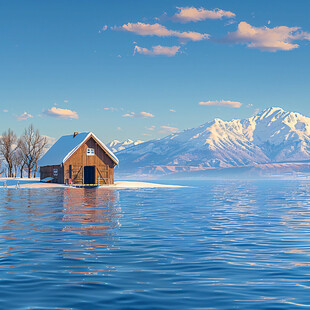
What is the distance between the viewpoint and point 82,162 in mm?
71250

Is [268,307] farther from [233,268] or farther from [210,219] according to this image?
[210,219]

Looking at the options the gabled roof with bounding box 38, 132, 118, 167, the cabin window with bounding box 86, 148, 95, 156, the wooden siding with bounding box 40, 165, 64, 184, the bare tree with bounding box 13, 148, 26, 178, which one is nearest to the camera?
the gabled roof with bounding box 38, 132, 118, 167

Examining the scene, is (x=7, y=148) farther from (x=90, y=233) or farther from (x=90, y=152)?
(x=90, y=233)

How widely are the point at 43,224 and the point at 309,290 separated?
14097mm

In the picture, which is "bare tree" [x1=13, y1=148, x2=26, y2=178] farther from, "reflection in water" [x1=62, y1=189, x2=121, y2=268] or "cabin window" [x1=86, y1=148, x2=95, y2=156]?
"reflection in water" [x1=62, y1=189, x2=121, y2=268]

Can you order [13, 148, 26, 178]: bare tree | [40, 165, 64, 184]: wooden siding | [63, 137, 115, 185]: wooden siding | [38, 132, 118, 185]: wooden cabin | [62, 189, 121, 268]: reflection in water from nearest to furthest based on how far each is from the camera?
[62, 189, 121, 268]: reflection in water < [38, 132, 118, 185]: wooden cabin < [63, 137, 115, 185]: wooden siding < [40, 165, 64, 184]: wooden siding < [13, 148, 26, 178]: bare tree

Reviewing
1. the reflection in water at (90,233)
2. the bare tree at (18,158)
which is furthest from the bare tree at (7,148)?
the reflection in water at (90,233)

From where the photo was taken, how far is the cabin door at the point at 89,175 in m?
73.1

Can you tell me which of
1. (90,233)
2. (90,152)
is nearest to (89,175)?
(90,152)

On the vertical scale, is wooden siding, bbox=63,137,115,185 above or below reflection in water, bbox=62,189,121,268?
above

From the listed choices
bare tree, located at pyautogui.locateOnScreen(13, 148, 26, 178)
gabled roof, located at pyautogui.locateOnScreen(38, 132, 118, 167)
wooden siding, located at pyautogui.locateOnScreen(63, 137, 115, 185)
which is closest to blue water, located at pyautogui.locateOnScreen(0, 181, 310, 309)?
gabled roof, located at pyautogui.locateOnScreen(38, 132, 118, 167)

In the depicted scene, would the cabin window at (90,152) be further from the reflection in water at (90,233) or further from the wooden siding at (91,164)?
the reflection in water at (90,233)

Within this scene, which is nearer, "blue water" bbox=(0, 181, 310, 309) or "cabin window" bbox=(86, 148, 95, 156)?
"blue water" bbox=(0, 181, 310, 309)

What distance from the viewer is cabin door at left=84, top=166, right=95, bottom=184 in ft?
240
